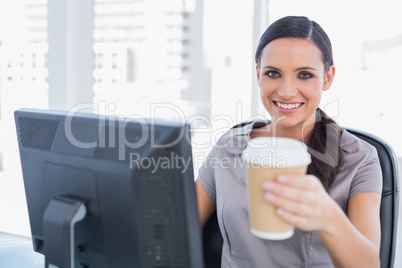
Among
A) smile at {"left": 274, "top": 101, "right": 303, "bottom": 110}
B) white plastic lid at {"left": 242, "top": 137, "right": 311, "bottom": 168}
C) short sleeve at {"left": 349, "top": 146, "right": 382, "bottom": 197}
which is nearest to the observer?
white plastic lid at {"left": 242, "top": 137, "right": 311, "bottom": 168}

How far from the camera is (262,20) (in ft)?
7.82

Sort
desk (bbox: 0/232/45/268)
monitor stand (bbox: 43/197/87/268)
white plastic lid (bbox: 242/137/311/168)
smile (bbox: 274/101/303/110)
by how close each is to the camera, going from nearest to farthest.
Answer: white plastic lid (bbox: 242/137/311/168)
monitor stand (bbox: 43/197/87/268)
smile (bbox: 274/101/303/110)
desk (bbox: 0/232/45/268)

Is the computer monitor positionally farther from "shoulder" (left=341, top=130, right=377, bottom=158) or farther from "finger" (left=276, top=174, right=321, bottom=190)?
"shoulder" (left=341, top=130, right=377, bottom=158)

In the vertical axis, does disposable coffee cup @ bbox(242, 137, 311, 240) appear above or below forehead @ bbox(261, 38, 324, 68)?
below

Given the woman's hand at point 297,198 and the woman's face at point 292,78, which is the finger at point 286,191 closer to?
the woman's hand at point 297,198

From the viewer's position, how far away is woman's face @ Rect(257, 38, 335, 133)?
135cm

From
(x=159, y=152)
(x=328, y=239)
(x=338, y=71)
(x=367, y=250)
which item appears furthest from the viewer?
(x=338, y=71)

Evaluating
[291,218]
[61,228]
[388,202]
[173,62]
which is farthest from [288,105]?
[173,62]

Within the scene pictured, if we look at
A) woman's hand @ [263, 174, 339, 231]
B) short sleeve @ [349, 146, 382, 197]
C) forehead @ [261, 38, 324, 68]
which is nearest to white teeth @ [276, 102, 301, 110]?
forehead @ [261, 38, 324, 68]

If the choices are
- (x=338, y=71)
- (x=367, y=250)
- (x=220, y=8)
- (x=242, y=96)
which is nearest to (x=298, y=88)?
(x=367, y=250)

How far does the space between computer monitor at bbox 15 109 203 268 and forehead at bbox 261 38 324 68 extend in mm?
694

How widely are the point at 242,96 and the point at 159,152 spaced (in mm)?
1958

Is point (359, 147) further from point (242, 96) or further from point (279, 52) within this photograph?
point (242, 96)

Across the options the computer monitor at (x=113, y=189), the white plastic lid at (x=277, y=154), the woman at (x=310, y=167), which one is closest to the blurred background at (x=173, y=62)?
the woman at (x=310, y=167)
